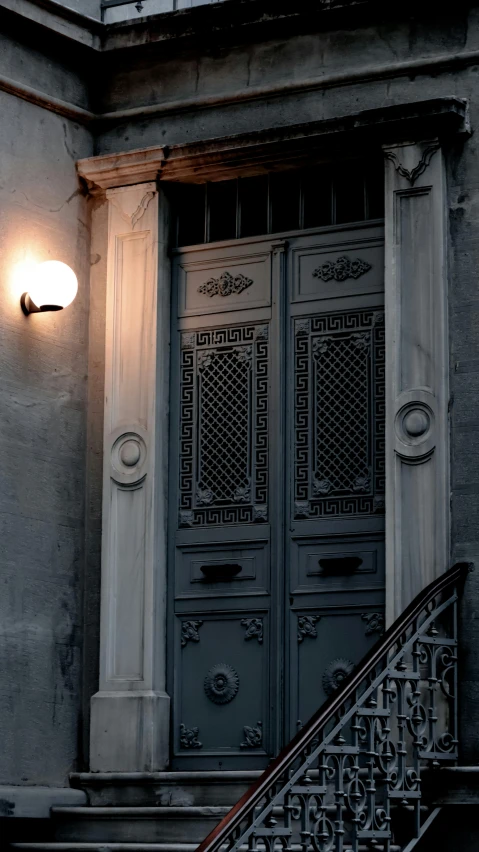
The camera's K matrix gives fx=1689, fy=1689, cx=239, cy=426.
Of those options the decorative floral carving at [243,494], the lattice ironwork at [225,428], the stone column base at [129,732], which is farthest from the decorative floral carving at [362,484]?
the stone column base at [129,732]

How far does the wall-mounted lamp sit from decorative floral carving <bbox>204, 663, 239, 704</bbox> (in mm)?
2296

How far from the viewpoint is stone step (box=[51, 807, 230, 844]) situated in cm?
901

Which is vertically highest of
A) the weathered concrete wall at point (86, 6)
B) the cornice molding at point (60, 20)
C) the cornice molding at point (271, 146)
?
the weathered concrete wall at point (86, 6)

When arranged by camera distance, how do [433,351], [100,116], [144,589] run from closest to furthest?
1. [433,351]
2. [144,589]
3. [100,116]

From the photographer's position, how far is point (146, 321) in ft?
33.4

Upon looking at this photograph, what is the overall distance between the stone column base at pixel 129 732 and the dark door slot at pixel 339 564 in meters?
1.21

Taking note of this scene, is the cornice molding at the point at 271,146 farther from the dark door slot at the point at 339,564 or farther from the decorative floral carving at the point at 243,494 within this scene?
the dark door slot at the point at 339,564

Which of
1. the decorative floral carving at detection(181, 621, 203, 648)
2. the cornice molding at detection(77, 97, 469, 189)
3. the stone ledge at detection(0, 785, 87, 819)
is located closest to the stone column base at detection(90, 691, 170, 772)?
the stone ledge at detection(0, 785, 87, 819)

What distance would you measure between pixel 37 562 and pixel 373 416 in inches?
83.6

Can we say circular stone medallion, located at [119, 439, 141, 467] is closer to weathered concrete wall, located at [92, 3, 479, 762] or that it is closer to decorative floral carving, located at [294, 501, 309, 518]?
decorative floral carving, located at [294, 501, 309, 518]

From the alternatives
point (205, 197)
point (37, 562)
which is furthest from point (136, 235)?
point (37, 562)

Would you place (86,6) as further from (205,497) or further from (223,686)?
(223,686)

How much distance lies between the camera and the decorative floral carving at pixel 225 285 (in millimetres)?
10117

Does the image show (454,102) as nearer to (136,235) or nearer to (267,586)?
(136,235)
